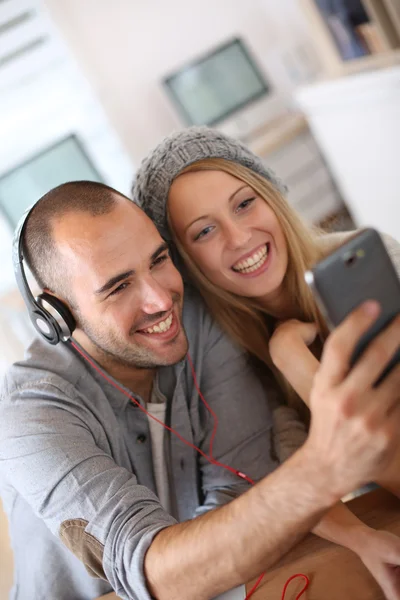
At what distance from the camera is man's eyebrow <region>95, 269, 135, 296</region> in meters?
1.10

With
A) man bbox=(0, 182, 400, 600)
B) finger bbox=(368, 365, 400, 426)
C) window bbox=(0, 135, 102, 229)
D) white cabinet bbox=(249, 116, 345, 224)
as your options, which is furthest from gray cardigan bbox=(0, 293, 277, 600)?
white cabinet bbox=(249, 116, 345, 224)

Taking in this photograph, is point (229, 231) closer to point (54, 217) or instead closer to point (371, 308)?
point (54, 217)

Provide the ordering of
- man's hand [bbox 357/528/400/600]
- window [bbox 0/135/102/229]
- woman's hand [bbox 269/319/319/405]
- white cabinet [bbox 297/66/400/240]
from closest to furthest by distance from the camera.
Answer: man's hand [bbox 357/528/400/600] < woman's hand [bbox 269/319/319/405] < white cabinet [bbox 297/66/400/240] < window [bbox 0/135/102/229]

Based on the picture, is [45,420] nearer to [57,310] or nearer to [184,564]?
[57,310]

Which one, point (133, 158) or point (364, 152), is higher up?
point (133, 158)

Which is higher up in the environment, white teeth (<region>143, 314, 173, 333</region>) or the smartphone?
the smartphone

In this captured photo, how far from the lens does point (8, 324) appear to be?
321 cm

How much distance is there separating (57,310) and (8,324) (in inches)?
86.4

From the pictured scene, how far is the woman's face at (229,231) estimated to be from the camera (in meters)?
1.23

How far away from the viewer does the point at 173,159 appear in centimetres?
123

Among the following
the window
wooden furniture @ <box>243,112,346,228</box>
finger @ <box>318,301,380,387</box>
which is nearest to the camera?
finger @ <box>318,301,380,387</box>

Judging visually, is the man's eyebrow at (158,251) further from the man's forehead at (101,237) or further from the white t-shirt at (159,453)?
the white t-shirt at (159,453)

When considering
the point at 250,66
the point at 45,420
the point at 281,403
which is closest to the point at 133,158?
the point at 250,66

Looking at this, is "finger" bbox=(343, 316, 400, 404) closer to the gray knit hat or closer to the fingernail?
the fingernail
